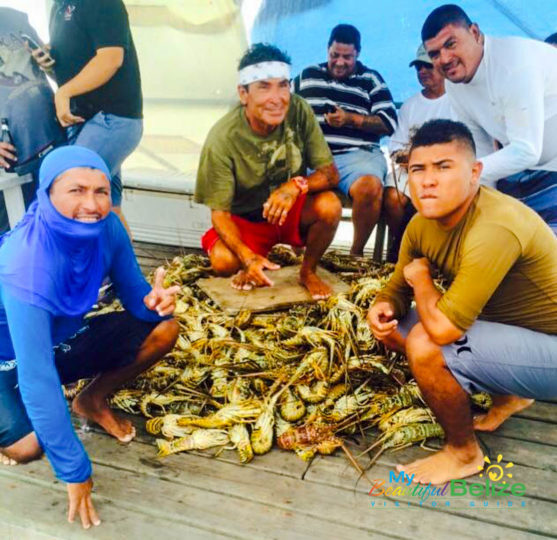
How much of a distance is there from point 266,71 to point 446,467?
2395 mm

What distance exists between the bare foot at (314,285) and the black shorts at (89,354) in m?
1.30

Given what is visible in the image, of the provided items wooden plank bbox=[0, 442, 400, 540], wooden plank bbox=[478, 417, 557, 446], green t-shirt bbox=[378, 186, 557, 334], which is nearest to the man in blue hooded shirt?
wooden plank bbox=[0, 442, 400, 540]

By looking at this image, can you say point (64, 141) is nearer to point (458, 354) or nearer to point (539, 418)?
point (458, 354)

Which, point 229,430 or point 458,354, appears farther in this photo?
point 229,430

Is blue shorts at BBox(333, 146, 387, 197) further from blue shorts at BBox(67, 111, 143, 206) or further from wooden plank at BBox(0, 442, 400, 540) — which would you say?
wooden plank at BBox(0, 442, 400, 540)

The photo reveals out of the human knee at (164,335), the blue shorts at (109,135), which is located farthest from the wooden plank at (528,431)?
the blue shorts at (109,135)

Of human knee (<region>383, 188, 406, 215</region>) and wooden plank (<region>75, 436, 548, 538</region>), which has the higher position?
human knee (<region>383, 188, 406, 215</region>)

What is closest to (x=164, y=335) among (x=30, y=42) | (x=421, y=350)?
(x=421, y=350)

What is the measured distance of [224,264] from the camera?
3.71 m

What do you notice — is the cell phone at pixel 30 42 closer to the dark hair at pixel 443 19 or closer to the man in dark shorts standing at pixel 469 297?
the dark hair at pixel 443 19

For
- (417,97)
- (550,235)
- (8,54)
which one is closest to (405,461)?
(550,235)

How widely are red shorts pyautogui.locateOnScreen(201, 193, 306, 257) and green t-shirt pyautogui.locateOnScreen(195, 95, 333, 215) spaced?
104 mm

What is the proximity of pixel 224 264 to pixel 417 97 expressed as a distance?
1642mm

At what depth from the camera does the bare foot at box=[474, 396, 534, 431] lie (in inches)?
98.4
